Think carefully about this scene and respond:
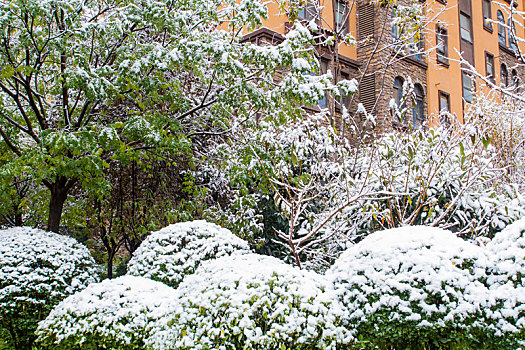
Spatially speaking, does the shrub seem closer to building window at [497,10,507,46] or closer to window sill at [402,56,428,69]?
window sill at [402,56,428,69]

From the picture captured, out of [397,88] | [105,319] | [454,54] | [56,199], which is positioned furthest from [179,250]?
[454,54]

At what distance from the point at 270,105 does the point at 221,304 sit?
13.3 ft

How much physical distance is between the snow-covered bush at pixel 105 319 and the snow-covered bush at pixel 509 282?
241cm

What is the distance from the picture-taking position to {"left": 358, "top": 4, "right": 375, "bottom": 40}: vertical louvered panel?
16.4 metres

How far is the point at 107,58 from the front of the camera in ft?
22.6

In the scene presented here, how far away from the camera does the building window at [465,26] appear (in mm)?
20438

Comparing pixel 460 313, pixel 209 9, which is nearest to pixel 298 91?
pixel 209 9

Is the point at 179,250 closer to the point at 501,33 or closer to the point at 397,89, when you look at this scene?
the point at 397,89

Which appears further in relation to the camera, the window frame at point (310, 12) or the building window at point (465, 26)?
the building window at point (465, 26)

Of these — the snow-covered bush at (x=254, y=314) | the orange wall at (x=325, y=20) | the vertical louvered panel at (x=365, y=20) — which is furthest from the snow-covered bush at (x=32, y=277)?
the vertical louvered panel at (x=365, y=20)

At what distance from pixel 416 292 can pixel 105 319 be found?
2546 mm

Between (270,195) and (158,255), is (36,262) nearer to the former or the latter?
(158,255)

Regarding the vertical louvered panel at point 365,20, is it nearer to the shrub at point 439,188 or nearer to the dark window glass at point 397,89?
the dark window glass at point 397,89

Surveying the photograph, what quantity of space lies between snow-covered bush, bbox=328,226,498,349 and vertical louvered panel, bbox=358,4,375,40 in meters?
13.4
